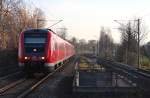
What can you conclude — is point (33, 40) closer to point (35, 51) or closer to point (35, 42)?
point (35, 42)

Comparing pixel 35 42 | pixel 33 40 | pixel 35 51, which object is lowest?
pixel 35 51

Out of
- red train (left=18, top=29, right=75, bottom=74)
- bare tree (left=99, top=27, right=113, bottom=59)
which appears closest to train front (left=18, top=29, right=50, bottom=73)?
red train (left=18, top=29, right=75, bottom=74)

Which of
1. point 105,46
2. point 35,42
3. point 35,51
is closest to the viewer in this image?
point 35,51

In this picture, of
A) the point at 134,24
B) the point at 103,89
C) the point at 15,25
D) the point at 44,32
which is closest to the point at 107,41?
the point at 134,24

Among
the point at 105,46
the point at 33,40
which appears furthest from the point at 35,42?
the point at 105,46

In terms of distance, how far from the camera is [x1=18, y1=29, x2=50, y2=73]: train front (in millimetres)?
25438

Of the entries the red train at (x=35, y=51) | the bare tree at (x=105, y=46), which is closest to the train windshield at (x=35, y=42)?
the red train at (x=35, y=51)

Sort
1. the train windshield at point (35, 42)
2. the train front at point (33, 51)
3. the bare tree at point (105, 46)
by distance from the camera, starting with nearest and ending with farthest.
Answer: the train front at point (33, 51)
the train windshield at point (35, 42)
the bare tree at point (105, 46)

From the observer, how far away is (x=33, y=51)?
2561cm

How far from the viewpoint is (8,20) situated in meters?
49.2

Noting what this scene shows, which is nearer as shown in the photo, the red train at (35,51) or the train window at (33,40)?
the red train at (35,51)

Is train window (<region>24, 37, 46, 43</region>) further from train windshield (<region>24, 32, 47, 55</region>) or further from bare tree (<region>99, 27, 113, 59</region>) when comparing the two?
bare tree (<region>99, 27, 113, 59</region>)

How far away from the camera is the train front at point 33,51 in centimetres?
2544

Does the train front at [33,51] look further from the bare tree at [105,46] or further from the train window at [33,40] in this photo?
the bare tree at [105,46]
